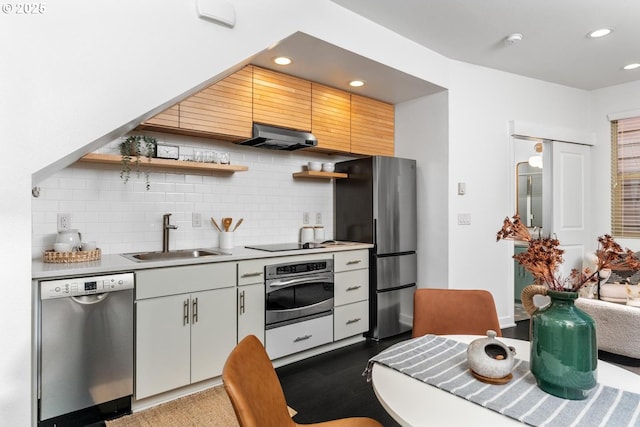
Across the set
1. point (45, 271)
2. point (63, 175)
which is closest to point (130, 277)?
point (45, 271)

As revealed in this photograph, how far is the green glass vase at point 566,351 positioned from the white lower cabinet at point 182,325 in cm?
206

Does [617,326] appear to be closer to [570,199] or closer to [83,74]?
[570,199]

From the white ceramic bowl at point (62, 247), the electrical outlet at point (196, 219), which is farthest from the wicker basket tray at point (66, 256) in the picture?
the electrical outlet at point (196, 219)

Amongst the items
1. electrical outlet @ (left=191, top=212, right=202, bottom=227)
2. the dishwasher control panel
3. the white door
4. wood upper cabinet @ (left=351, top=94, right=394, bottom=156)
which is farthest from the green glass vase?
the white door

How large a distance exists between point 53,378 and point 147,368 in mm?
488

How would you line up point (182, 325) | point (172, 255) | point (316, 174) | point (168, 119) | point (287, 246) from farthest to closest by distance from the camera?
point (316, 174) → point (287, 246) → point (172, 255) → point (168, 119) → point (182, 325)

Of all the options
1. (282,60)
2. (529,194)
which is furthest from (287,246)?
(529,194)

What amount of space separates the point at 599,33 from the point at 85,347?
15.0 ft

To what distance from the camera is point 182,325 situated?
2.46 meters

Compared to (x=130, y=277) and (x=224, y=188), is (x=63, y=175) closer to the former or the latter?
(x=130, y=277)

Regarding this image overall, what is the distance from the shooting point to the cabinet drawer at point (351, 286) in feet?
11.1

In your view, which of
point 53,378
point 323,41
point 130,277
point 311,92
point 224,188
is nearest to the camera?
point 53,378

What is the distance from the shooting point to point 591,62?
3889 mm

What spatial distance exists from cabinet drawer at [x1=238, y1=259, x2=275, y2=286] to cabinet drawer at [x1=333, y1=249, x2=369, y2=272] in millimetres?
741
